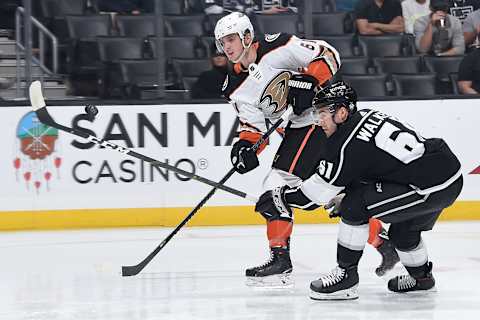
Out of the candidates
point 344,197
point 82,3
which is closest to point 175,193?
point 82,3

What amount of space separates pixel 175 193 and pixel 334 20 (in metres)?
1.57

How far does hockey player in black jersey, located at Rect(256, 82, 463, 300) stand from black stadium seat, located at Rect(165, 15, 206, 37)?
3.17 metres

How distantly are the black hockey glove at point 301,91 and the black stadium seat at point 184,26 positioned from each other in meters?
2.54

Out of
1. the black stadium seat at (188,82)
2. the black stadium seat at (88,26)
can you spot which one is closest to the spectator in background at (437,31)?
the black stadium seat at (188,82)

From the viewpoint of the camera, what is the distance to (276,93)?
4945 millimetres

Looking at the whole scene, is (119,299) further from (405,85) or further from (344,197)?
(405,85)

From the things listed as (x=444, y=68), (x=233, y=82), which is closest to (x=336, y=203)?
(x=233, y=82)

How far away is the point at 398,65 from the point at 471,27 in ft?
1.91

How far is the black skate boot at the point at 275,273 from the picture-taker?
4855 millimetres

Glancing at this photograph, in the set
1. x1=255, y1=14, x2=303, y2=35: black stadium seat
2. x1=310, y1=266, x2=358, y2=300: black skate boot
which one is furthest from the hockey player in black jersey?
x1=255, y1=14, x2=303, y2=35: black stadium seat

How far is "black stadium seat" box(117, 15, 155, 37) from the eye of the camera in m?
7.37

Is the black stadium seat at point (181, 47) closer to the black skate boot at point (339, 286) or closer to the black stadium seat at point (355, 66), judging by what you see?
the black stadium seat at point (355, 66)

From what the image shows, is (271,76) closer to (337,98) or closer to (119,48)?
(337,98)

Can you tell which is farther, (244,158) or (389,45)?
(389,45)
